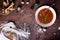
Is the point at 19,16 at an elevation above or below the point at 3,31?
above

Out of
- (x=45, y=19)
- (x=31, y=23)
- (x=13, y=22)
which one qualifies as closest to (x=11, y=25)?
(x=13, y=22)

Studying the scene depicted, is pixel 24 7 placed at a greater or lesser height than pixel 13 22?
greater

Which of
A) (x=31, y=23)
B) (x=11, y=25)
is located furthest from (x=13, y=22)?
(x=31, y=23)

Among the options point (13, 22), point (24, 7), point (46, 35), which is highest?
point (24, 7)

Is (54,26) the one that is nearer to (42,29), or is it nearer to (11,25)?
(42,29)

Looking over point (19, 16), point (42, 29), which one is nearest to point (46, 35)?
point (42, 29)

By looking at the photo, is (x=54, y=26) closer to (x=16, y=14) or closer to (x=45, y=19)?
(x=45, y=19)
